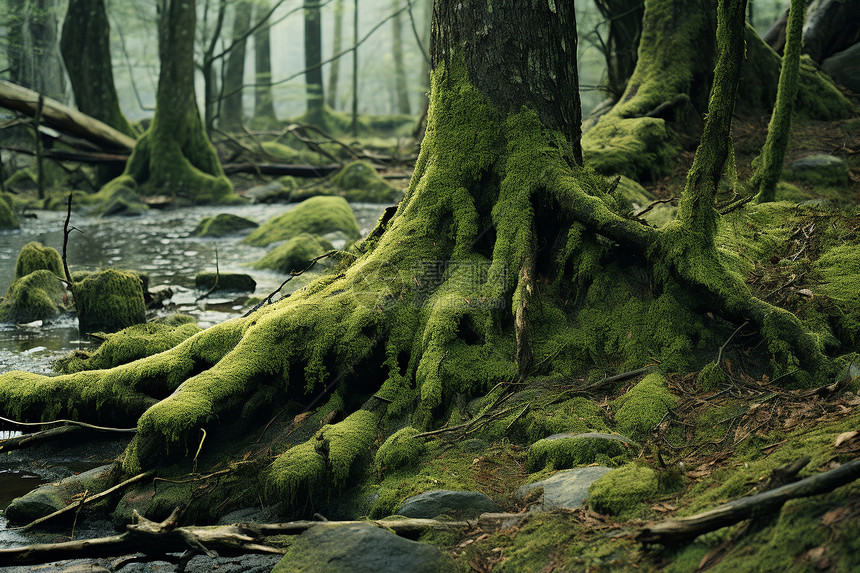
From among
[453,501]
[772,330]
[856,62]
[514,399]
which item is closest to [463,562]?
[453,501]

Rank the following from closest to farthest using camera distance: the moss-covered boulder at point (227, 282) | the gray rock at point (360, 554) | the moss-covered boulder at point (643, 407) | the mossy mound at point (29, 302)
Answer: the gray rock at point (360, 554), the moss-covered boulder at point (643, 407), the mossy mound at point (29, 302), the moss-covered boulder at point (227, 282)

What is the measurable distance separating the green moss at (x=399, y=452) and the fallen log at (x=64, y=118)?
15601 millimetres

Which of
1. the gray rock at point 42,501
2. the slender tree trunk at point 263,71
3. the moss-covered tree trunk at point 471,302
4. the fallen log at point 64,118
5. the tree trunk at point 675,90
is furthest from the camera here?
the slender tree trunk at point 263,71

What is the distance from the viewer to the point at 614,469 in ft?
11.1

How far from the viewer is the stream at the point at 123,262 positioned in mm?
4859

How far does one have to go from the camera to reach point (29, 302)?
8219mm

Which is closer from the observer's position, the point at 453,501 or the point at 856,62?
the point at 453,501

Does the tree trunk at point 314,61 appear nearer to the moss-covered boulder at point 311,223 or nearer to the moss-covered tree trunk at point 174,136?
the moss-covered tree trunk at point 174,136

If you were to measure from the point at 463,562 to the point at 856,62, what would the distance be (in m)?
10.8

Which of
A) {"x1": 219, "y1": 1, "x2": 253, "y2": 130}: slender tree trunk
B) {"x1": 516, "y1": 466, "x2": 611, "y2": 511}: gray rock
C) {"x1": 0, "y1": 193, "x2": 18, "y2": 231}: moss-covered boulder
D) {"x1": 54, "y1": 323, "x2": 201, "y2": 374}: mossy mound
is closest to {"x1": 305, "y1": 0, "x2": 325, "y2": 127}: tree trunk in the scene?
{"x1": 219, "y1": 1, "x2": 253, "y2": 130}: slender tree trunk

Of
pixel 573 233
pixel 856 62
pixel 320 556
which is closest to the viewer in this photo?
pixel 320 556

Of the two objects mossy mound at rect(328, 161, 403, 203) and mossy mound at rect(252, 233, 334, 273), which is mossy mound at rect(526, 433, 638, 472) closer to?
mossy mound at rect(252, 233, 334, 273)

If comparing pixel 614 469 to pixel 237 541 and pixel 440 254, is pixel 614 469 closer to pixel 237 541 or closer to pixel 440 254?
pixel 237 541

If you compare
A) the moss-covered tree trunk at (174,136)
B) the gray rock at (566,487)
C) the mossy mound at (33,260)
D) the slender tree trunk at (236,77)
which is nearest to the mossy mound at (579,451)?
the gray rock at (566,487)
